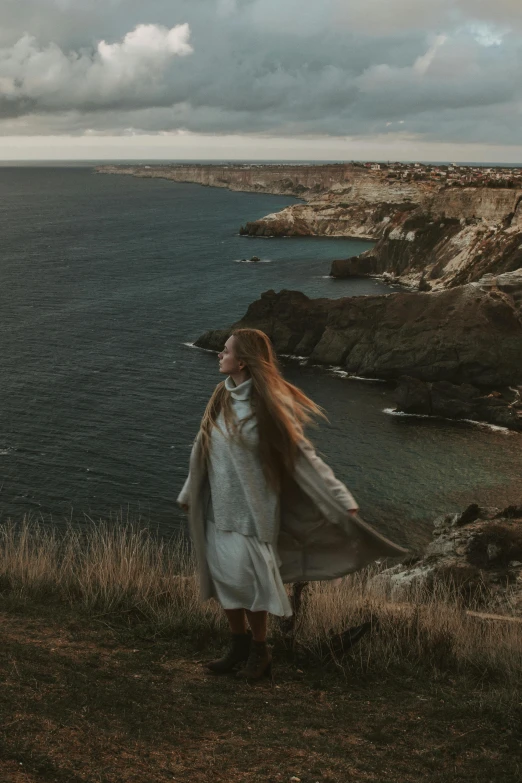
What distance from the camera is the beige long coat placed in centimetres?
489

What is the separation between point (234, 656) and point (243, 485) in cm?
114

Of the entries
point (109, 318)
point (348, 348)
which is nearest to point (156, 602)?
point (348, 348)

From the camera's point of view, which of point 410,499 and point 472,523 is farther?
point 410,499

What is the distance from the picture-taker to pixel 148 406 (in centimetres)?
3700

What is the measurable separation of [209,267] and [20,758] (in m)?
80.6

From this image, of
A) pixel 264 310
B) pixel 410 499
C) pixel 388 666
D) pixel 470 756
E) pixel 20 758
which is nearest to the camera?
pixel 20 758

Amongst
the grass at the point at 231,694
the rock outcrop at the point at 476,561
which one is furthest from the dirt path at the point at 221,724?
the rock outcrop at the point at 476,561

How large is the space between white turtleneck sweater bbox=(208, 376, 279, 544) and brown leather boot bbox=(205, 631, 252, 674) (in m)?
0.74

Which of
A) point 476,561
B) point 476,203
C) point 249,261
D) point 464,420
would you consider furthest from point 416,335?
point 249,261

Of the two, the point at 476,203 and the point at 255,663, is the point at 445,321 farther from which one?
the point at 255,663

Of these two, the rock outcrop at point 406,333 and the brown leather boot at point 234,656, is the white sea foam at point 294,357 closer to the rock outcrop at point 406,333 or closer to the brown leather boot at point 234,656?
the rock outcrop at point 406,333

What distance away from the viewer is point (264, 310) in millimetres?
52062

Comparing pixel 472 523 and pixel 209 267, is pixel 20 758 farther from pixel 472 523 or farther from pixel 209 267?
pixel 209 267

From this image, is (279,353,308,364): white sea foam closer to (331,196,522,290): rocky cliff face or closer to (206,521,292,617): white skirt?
(331,196,522,290): rocky cliff face
